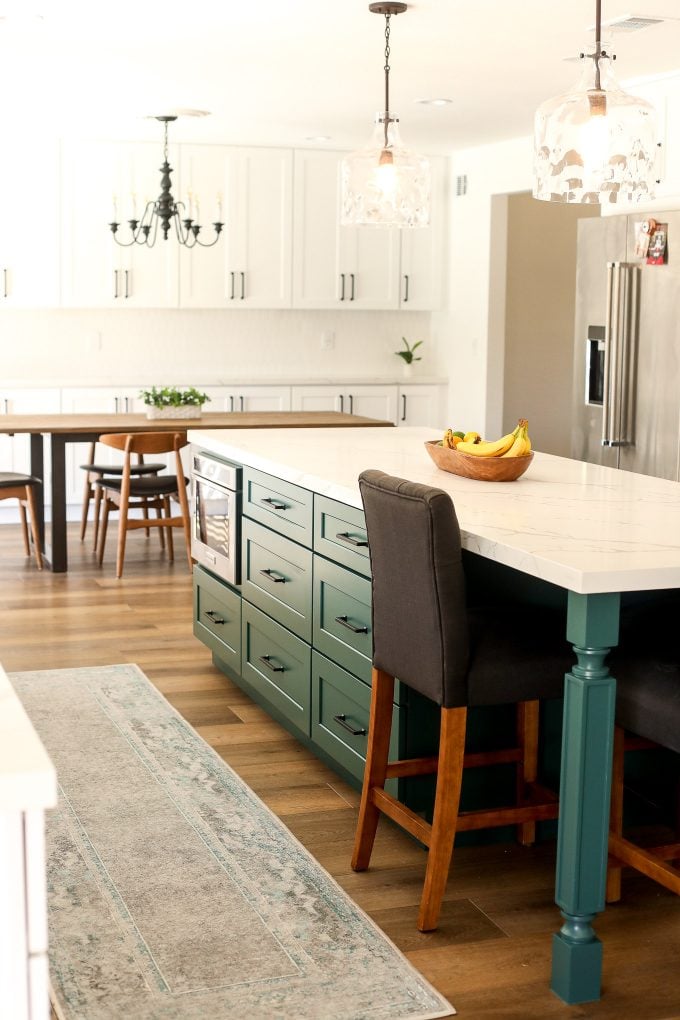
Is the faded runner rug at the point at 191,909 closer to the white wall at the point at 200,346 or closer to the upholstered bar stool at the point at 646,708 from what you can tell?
the upholstered bar stool at the point at 646,708

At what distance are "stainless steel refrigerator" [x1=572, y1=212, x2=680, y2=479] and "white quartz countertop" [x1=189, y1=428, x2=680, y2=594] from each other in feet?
5.06

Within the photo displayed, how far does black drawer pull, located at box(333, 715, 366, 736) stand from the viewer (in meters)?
3.31

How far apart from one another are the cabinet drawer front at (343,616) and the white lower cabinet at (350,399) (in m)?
4.98

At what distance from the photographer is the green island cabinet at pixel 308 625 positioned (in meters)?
3.26

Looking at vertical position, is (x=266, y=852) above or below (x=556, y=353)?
below

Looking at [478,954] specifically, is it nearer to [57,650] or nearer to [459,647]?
[459,647]

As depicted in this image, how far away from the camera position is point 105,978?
8.01 feet

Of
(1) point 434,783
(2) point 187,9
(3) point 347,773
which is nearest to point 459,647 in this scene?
(1) point 434,783

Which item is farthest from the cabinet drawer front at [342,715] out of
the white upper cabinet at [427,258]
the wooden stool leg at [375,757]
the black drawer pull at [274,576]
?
the white upper cabinet at [427,258]

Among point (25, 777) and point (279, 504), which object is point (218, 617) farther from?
point (25, 777)

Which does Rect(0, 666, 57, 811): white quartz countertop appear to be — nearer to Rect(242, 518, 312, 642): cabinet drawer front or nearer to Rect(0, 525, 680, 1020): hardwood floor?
Rect(0, 525, 680, 1020): hardwood floor

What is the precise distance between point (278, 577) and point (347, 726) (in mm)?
677

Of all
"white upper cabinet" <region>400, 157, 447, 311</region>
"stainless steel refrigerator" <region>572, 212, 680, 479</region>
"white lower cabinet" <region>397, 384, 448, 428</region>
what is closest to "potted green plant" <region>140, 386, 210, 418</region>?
"stainless steel refrigerator" <region>572, 212, 680, 479</region>

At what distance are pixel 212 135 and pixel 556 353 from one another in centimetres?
289
